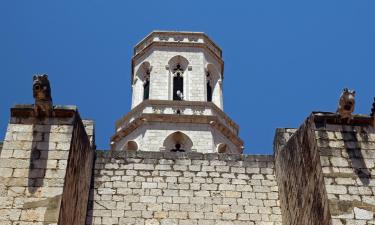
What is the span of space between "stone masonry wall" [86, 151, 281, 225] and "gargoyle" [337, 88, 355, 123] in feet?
7.89

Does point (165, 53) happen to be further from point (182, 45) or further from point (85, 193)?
point (85, 193)

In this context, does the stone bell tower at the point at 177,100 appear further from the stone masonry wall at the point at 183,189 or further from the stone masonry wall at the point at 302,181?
the stone masonry wall at the point at 302,181

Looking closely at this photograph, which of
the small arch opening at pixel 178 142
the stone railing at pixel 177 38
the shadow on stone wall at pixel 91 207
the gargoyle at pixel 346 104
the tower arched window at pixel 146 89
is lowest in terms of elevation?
the shadow on stone wall at pixel 91 207

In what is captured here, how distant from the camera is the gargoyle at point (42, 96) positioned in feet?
30.3

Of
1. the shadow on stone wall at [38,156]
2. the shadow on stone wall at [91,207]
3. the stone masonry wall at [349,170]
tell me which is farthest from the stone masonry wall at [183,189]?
the stone masonry wall at [349,170]

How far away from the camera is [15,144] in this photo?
356 inches

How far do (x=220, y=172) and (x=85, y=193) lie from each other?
2.60 m

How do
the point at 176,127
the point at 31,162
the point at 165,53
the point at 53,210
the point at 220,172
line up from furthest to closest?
the point at 165,53, the point at 176,127, the point at 220,172, the point at 31,162, the point at 53,210

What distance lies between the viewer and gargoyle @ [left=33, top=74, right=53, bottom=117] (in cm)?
924

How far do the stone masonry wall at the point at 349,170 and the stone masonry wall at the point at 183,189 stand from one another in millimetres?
2275

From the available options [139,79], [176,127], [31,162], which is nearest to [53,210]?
[31,162]

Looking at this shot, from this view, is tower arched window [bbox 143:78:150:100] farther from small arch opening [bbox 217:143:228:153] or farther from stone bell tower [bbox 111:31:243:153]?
small arch opening [bbox 217:143:228:153]

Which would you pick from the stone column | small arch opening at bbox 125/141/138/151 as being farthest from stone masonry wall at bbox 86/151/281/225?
small arch opening at bbox 125/141/138/151

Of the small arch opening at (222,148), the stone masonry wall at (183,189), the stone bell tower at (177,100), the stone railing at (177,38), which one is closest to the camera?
the stone masonry wall at (183,189)
